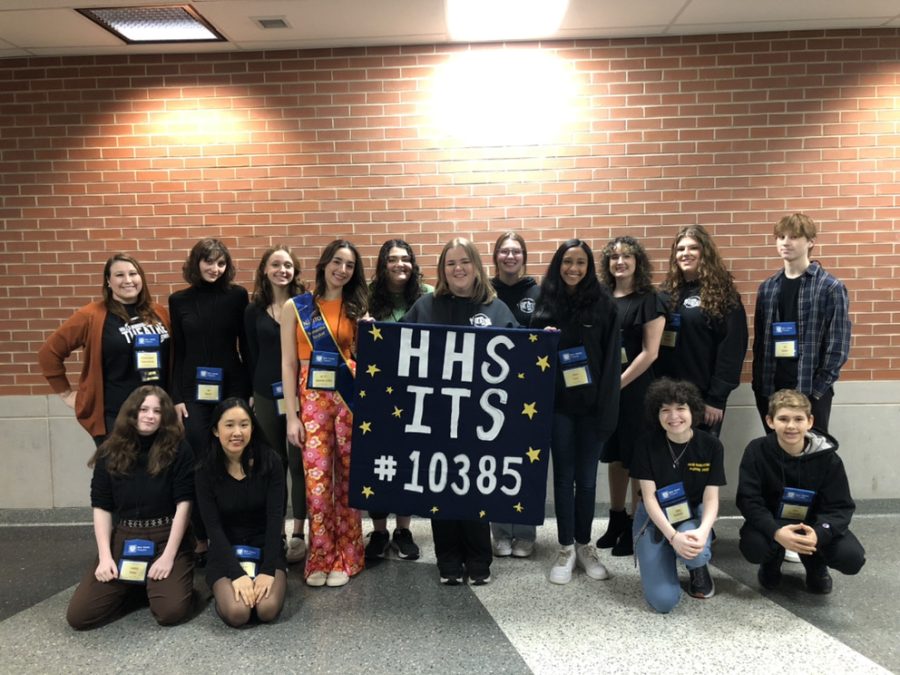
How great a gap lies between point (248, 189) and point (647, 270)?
2.62m

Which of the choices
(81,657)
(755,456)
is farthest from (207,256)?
(755,456)

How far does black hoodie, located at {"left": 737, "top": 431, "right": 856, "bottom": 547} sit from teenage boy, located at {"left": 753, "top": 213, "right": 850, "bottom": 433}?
1.66 ft

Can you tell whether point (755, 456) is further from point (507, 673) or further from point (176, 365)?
point (176, 365)

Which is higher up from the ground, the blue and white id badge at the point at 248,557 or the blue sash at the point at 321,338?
the blue sash at the point at 321,338

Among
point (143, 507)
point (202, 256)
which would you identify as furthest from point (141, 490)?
point (202, 256)

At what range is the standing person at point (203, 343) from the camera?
331 centimetres

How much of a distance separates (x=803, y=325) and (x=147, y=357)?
3.54m

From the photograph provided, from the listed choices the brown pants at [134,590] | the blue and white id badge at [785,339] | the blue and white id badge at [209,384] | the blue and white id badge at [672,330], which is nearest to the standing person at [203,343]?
the blue and white id badge at [209,384]

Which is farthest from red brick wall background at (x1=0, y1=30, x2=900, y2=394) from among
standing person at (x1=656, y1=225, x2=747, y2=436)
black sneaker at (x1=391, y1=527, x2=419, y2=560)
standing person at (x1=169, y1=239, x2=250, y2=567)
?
black sneaker at (x1=391, y1=527, x2=419, y2=560)

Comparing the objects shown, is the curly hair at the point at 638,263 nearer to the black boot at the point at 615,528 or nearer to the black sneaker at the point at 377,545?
the black boot at the point at 615,528

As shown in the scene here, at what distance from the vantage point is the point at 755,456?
3.05m

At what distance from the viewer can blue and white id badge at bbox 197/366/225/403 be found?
3285 millimetres

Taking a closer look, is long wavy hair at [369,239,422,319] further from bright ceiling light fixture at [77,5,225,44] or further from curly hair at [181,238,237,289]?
bright ceiling light fixture at [77,5,225,44]

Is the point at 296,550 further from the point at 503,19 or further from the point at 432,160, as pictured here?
the point at 503,19
